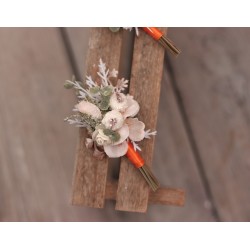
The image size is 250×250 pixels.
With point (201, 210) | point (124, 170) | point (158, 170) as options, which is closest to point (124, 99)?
point (124, 170)

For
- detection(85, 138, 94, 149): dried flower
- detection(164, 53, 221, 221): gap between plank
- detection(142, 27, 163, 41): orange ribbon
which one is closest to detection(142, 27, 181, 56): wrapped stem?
detection(142, 27, 163, 41): orange ribbon

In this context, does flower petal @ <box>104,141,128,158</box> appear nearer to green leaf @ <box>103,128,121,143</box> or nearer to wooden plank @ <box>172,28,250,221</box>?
green leaf @ <box>103,128,121,143</box>

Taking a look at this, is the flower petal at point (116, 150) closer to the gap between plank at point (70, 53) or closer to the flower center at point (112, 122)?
the flower center at point (112, 122)

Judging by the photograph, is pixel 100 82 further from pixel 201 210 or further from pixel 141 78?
pixel 201 210

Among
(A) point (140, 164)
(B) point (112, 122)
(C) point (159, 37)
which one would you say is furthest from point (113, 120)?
(C) point (159, 37)

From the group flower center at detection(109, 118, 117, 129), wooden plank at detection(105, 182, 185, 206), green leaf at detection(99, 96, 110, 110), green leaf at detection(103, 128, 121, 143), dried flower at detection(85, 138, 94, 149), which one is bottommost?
wooden plank at detection(105, 182, 185, 206)

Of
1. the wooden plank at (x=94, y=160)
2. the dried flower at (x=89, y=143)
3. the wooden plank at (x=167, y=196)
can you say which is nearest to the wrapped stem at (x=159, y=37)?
the wooden plank at (x=94, y=160)

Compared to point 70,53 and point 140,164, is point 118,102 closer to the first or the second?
point 140,164
